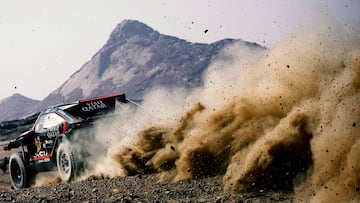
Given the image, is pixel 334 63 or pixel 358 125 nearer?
pixel 358 125

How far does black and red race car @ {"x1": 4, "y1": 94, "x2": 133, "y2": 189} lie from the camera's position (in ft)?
33.4

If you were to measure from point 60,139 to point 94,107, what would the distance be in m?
1.14

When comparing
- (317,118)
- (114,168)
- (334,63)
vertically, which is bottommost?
(114,168)

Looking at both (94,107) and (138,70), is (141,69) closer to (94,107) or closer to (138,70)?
(138,70)

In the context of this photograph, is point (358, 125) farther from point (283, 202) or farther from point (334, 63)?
point (334, 63)

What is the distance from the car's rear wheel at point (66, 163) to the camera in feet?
32.7

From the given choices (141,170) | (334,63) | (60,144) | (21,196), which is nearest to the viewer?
(334,63)

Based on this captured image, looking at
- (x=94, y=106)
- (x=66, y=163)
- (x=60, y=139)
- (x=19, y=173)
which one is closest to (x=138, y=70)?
(x=19, y=173)

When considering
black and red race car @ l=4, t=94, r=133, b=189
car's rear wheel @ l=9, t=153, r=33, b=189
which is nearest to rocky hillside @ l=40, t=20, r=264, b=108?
car's rear wheel @ l=9, t=153, r=33, b=189

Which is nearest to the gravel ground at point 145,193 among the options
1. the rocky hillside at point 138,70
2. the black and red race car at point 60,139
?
the black and red race car at point 60,139

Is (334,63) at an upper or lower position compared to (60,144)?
upper

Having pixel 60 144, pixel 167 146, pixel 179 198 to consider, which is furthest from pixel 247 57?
pixel 179 198

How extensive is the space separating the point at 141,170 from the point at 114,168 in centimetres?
72

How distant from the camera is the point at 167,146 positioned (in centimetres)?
881
